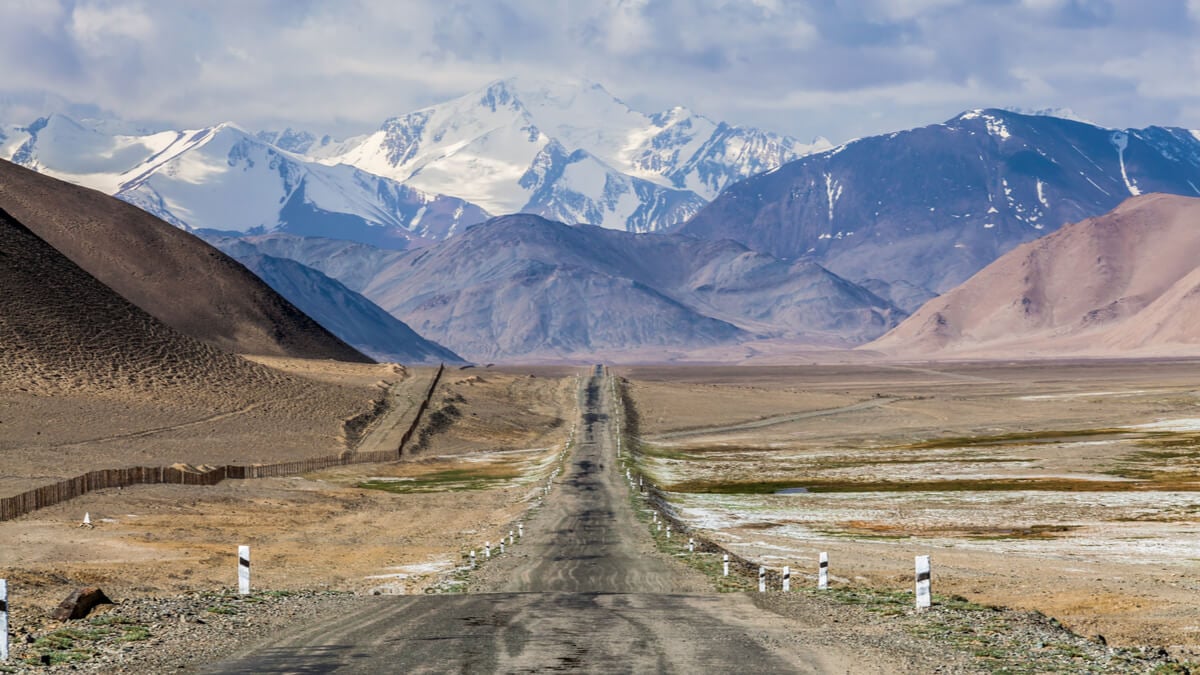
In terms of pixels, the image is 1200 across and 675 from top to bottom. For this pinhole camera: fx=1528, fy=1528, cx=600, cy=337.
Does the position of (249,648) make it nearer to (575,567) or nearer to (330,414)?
(575,567)

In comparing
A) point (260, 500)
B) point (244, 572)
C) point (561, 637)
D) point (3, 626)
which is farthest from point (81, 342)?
point (561, 637)

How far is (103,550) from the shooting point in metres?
58.2

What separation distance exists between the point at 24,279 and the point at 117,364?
19.7 meters

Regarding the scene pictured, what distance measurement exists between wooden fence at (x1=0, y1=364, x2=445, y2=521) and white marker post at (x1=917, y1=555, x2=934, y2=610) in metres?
46.2

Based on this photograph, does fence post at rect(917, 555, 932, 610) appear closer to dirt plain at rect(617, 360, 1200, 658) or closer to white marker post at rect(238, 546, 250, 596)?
dirt plain at rect(617, 360, 1200, 658)

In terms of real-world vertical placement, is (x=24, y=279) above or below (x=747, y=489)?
above

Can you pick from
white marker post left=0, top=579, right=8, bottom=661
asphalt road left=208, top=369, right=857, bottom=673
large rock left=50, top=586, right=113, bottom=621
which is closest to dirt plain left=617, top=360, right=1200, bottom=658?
asphalt road left=208, top=369, right=857, bottom=673

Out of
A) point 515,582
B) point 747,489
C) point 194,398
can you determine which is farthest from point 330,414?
point 515,582

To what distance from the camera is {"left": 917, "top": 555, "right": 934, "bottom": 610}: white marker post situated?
34938 mm

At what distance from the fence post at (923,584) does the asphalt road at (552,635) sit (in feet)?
12.2

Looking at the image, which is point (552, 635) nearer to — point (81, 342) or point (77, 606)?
point (77, 606)

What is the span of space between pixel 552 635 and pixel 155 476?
70.0 metres

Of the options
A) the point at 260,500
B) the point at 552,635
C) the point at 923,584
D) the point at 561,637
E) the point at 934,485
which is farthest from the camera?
the point at 934,485

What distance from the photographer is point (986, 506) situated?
290 ft
